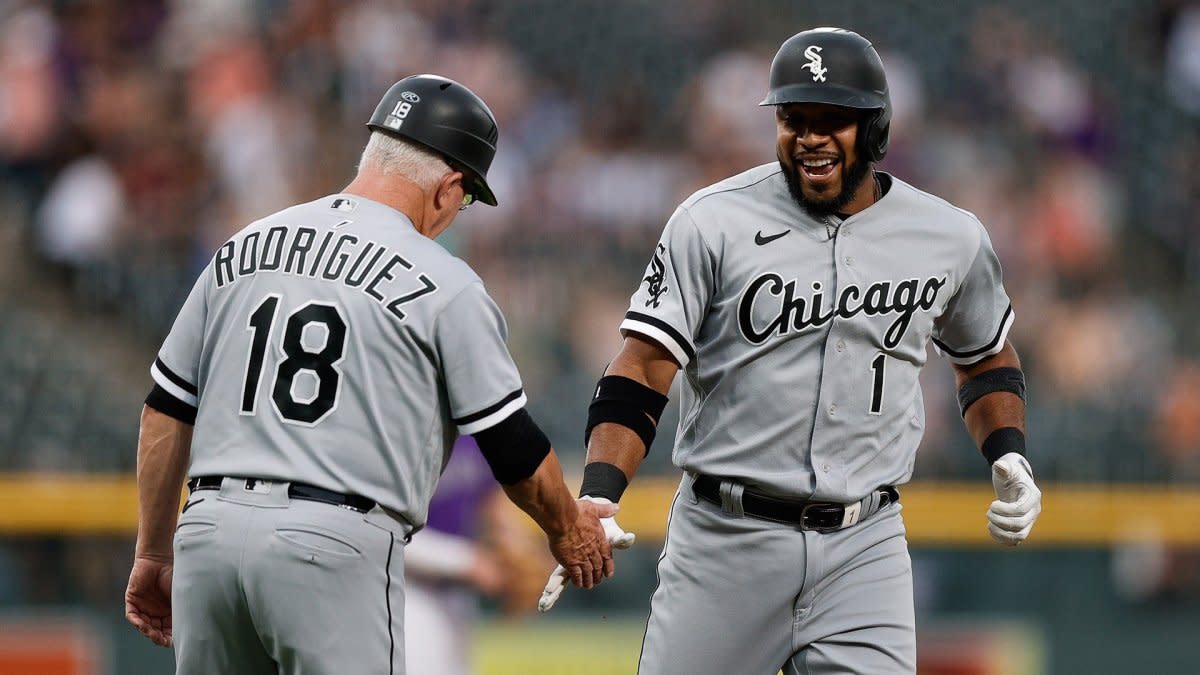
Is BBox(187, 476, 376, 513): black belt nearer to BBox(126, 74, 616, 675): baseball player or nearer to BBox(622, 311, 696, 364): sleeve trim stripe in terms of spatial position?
BBox(126, 74, 616, 675): baseball player

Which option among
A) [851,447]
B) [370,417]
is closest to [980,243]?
[851,447]

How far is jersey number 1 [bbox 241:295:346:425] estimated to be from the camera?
3.90m

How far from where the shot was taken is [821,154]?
4.46m

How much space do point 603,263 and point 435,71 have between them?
1.99 metres

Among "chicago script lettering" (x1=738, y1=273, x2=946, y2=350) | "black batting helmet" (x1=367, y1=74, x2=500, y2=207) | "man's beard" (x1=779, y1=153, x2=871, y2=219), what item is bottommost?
"chicago script lettering" (x1=738, y1=273, x2=946, y2=350)

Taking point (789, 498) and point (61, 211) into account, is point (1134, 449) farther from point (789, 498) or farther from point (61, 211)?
point (61, 211)

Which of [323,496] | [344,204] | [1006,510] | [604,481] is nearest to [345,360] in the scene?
[323,496]

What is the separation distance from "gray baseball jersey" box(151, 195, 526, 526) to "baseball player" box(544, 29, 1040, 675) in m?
0.56

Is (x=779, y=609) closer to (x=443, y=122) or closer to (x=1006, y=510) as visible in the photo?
(x=1006, y=510)

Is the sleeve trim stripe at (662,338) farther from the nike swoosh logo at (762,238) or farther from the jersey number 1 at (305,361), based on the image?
the jersey number 1 at (305,361)

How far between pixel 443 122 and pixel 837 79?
3.28ft

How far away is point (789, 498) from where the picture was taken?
441 cm

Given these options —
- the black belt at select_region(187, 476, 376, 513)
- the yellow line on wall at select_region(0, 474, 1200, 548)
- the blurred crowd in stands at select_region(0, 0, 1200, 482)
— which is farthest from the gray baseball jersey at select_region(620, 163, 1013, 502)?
the blurred crowd in stands at select_region(0, 0, 1200, 482)

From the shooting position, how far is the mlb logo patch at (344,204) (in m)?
4.11
